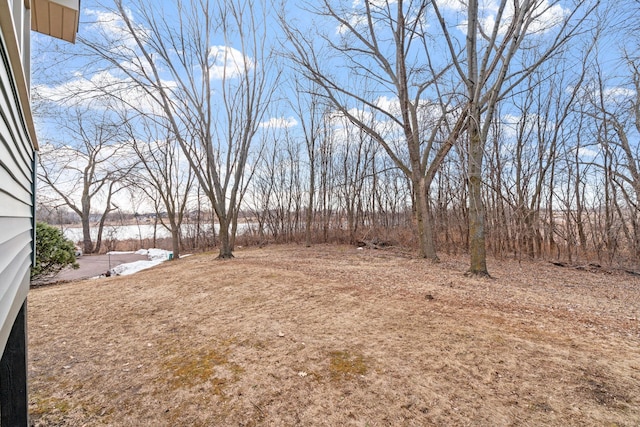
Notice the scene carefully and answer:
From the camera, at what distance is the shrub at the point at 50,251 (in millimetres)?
6090

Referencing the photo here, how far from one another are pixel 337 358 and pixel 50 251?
6.81 m

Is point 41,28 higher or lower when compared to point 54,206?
higher

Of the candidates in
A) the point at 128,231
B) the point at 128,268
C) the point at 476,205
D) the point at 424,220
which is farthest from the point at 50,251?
the point at 128,231

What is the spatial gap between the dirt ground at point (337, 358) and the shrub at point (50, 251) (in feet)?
9.47

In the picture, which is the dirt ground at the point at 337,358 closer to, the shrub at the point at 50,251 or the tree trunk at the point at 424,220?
the tree trunk at the point at 424,220

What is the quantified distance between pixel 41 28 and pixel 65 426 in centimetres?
387

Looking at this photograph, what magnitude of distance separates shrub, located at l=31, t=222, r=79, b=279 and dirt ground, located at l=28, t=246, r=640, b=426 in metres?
2.89

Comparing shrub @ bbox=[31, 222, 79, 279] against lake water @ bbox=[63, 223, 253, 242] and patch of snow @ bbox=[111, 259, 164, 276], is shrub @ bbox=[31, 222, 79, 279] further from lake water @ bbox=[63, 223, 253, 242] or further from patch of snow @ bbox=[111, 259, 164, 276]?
lake water @ bbox=[63, 223, 253, 242]

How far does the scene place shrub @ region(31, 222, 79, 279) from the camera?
20.0 ft

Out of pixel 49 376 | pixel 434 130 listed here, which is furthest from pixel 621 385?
pixel 434 130

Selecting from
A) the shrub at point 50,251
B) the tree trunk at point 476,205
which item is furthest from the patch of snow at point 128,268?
the tree trunk at point 476,205

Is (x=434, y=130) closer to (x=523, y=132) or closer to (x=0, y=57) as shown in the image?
(x=523, y=132)

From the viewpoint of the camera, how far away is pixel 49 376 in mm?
2242

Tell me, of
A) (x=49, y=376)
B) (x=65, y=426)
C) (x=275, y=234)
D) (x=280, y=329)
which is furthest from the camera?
(x=275, y=234)
